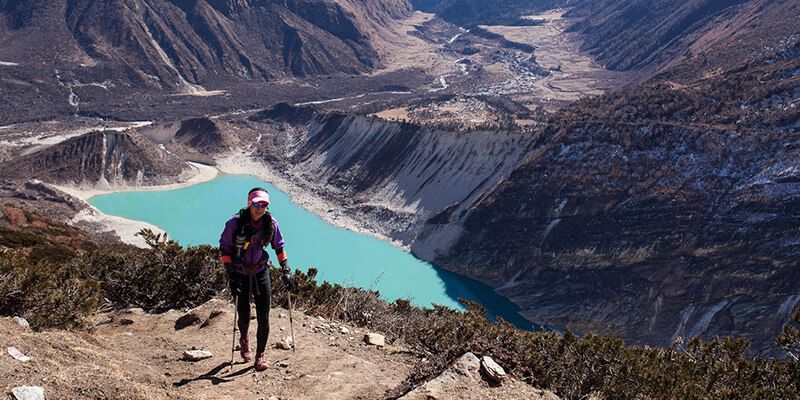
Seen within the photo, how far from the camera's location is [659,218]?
24.3 meters

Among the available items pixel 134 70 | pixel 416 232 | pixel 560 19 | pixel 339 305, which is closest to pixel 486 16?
pixel 560 19

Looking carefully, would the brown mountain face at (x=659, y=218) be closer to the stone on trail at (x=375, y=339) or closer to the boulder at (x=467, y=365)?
the stone on trail at (x=375, y=339)

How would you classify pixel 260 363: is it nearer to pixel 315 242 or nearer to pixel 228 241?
pixel 228 241

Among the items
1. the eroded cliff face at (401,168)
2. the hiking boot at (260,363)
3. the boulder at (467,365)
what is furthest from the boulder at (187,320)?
the eroded cliff face at (401,168)

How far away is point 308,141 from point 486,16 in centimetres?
11193

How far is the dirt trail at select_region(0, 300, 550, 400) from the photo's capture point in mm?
4547

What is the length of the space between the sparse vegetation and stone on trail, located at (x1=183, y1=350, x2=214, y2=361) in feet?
5.01

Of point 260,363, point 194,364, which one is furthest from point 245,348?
point 194,364

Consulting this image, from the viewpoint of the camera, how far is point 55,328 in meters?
6.18

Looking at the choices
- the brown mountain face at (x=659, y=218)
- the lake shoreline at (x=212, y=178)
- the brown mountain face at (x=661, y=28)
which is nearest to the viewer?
the brown mountain face at (x=659, y=218)

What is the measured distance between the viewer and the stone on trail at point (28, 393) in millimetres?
3906

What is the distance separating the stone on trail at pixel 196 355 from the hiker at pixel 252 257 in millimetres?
421

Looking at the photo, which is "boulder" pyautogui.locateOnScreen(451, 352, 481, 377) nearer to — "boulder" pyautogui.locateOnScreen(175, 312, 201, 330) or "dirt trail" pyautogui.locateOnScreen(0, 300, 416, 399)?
"dirt trail" pyautogui.locateOnScreen(0, 300, 416, 399)

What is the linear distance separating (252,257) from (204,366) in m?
1.37
